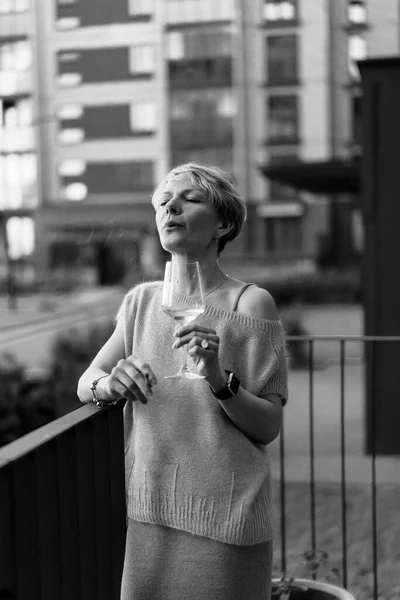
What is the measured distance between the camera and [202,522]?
1.71m

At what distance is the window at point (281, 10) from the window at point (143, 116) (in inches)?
294

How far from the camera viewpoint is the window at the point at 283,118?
29.4 meters

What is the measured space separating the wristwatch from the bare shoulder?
175 millimetres

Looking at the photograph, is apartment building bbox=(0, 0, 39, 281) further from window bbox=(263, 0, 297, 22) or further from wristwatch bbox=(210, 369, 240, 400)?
wristwatch bbox=(210, 369, 240, 400)

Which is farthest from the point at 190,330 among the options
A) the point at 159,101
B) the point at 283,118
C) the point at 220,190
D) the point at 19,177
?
the point at 19,177

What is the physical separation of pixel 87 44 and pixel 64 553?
27647 mm

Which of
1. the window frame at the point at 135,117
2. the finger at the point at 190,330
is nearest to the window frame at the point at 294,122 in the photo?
the window frame at the point at 135,117

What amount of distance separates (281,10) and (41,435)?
23792mm

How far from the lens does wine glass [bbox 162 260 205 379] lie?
1630 millimetres

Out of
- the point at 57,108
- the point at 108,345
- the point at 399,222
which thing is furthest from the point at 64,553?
the point at 57,108

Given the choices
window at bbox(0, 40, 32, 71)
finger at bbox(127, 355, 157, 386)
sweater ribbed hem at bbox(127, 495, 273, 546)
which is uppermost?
window at bbox(0, 40, 32, 71)

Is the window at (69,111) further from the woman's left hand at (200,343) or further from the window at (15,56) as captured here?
the woman's left hand at (200,343)

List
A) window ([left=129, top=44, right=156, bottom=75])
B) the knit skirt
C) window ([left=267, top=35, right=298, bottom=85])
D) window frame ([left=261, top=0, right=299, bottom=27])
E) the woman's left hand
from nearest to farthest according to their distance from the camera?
the woman's left hand
the knit skirt
window frame ([left=261, top=0, right=299, bottom=27])
window ([left=267, top=35, right=298, bottom=85])
window ([left=129, top=44, right=156, bottom=75])

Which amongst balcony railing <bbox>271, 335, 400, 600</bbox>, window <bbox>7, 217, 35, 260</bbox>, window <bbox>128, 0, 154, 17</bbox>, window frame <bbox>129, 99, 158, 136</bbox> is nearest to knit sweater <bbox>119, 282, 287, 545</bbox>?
balcony railing <bbox>271, 335, 400, 600</bbox>
